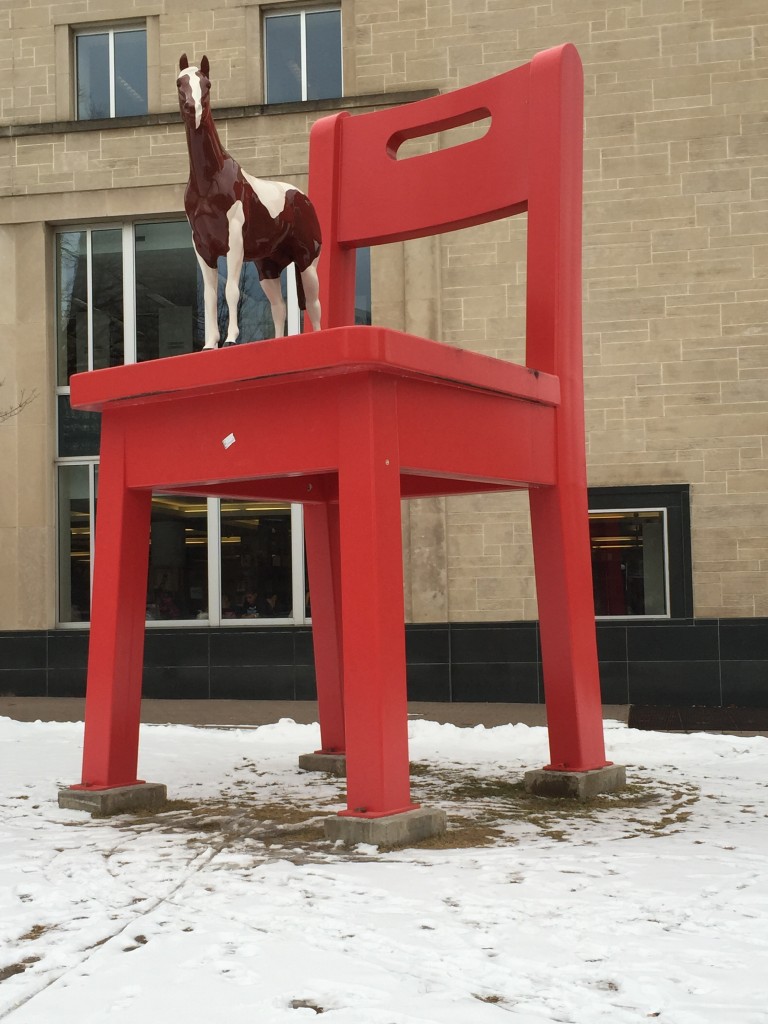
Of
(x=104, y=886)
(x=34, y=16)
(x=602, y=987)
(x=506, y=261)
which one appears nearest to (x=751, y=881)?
(x=602, y=987)

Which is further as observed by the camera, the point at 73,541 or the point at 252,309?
the point at 73,541

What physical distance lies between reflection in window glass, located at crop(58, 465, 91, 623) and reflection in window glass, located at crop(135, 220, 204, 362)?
Result: 1.71 metres

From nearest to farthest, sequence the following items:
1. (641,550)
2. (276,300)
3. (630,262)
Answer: (276,300)
(630,262)
(641,550)

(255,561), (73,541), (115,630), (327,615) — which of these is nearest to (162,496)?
(73,541)

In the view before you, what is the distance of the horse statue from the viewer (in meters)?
5.88

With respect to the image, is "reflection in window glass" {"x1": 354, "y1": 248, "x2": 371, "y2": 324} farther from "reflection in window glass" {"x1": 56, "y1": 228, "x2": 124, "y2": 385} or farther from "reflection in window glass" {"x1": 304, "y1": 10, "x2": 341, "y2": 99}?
"reflection in window glass" {"x1": 56, "y1": 228, "x2": 124, "y2": 385}

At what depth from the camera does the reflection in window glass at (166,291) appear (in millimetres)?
14742

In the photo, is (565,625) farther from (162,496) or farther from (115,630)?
(162,496)

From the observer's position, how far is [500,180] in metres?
6.88

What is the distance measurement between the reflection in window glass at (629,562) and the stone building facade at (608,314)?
0.36ft

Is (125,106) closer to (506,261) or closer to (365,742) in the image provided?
(506,261)

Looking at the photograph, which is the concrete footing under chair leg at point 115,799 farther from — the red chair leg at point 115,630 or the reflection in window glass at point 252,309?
the reflection in window glass at point 252,309

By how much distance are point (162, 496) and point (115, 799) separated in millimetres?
8763

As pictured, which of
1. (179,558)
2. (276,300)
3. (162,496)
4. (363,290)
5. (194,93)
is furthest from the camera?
(162,496)
